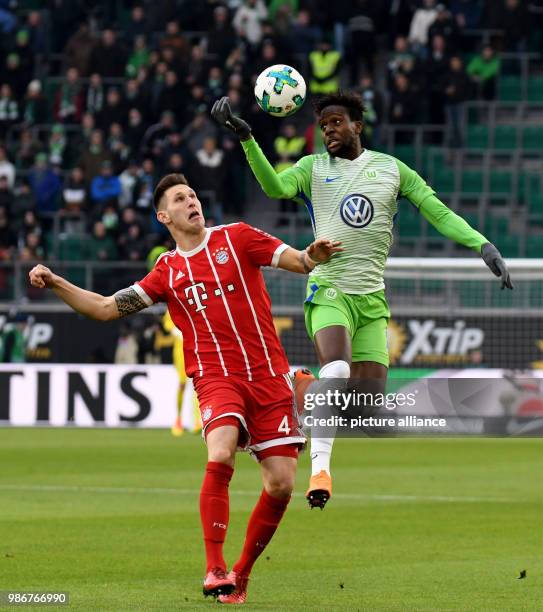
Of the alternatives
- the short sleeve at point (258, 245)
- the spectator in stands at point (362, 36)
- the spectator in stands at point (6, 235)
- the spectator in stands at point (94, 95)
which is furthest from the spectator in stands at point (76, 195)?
the short sleeve at point (258, 245)

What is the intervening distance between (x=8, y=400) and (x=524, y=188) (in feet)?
32.4

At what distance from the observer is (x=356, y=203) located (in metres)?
9.91

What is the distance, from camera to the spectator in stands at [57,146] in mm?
28484

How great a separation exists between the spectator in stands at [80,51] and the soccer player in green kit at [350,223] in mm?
20069

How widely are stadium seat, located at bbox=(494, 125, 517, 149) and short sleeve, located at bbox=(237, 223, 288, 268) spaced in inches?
783

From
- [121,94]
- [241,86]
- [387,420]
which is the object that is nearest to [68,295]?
[387,420]

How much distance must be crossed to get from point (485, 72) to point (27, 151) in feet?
27.7

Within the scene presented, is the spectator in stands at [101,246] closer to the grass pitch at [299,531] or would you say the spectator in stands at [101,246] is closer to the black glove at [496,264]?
the grass pitch at [299,531]

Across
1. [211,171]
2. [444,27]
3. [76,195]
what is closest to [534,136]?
[444,27]

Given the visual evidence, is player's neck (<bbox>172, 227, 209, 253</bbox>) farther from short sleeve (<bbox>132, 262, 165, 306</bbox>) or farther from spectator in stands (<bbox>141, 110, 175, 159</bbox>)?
spectator in stands (<bbox>141, 110, 175, 159</bbox>)

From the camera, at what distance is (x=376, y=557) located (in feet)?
33.2

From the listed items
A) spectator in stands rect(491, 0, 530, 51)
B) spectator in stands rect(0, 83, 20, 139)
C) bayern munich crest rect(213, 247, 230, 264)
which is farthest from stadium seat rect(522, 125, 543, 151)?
bayern munich crest rect(213, 247, 230, 264)

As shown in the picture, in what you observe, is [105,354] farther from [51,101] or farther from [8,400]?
[51,101]

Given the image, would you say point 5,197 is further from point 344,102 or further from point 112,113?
point 344,102
